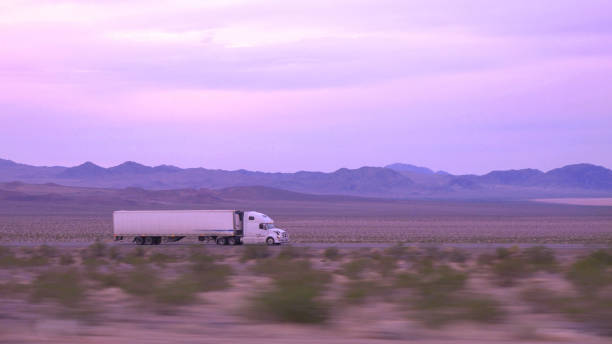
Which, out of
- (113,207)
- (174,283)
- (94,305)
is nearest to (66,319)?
(94,305)

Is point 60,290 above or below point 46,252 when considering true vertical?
above

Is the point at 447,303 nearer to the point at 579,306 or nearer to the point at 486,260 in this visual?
the point at 579,306

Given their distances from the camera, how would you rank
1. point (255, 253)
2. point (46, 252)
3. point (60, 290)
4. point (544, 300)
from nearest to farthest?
point (544, 300) → point (60, 290) → point (255, 253) → point (46, 252)

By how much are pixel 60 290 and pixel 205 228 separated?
109ft

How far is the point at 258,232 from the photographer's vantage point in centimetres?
4650

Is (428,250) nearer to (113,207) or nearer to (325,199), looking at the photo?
(113,207)

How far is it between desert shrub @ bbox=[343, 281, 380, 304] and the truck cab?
30.7 metres

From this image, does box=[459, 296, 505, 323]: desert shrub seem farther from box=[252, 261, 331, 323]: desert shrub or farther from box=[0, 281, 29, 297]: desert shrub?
box=[0, 281, 29, 297]: desert shrub

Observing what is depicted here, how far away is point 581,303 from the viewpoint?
12094mm

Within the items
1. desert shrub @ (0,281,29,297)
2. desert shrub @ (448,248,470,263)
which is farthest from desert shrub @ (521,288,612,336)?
desert shrub @ (448,248,470,263)

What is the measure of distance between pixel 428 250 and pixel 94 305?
2050 centimetres

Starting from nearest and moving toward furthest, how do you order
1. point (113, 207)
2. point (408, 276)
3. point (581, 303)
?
point (581, 303) → point (408, 276) → point (113, 207)

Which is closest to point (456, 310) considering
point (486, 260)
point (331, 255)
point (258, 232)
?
point (486, 260)

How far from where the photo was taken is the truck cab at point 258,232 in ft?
151
